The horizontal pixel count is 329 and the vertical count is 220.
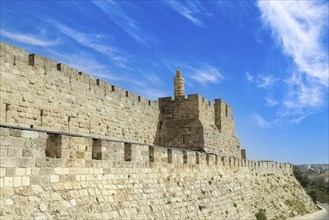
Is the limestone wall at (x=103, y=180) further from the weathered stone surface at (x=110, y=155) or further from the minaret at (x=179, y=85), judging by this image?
the minaret at (x=179, y=85)

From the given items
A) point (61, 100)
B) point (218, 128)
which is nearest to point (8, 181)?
point (61, 100)

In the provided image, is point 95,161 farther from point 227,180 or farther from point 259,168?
point 259,168

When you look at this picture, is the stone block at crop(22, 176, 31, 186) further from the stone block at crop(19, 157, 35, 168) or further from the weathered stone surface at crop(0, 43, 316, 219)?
the stone block at crop(19, 157, 35, 168)

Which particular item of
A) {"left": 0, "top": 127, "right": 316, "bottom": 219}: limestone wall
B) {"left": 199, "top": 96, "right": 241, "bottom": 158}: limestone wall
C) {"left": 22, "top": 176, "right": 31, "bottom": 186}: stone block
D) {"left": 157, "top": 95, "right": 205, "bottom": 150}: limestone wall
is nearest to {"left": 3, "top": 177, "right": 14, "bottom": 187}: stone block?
{"left": 0, "top": 127, "right": 316, "bottom": 219}: limestone wall

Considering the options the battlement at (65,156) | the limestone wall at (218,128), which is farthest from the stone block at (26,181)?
the limestone wall at (218,128)

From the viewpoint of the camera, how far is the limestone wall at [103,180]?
239 inches

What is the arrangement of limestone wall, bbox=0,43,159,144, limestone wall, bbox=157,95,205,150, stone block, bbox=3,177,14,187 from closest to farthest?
stone block, bbox=3,177,14,187 → limestone wall, bbox=0,43,159,144 → limestone wall, bbox=157,95,205,150

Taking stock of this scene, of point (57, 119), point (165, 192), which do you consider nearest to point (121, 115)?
point (57, 119)

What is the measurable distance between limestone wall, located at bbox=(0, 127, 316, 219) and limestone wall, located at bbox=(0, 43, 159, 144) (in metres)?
3.86

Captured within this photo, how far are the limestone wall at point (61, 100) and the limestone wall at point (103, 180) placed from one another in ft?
12.7

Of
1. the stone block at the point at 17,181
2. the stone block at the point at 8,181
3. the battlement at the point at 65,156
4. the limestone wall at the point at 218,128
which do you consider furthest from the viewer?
the limestone wall at the point at 218,128

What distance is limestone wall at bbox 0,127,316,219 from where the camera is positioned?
239 inches

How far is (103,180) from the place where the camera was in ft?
26.5

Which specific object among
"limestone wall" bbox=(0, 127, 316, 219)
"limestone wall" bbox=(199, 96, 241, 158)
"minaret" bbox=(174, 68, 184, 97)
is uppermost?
"minaret" bbox=(174, 68, 184, 97)
